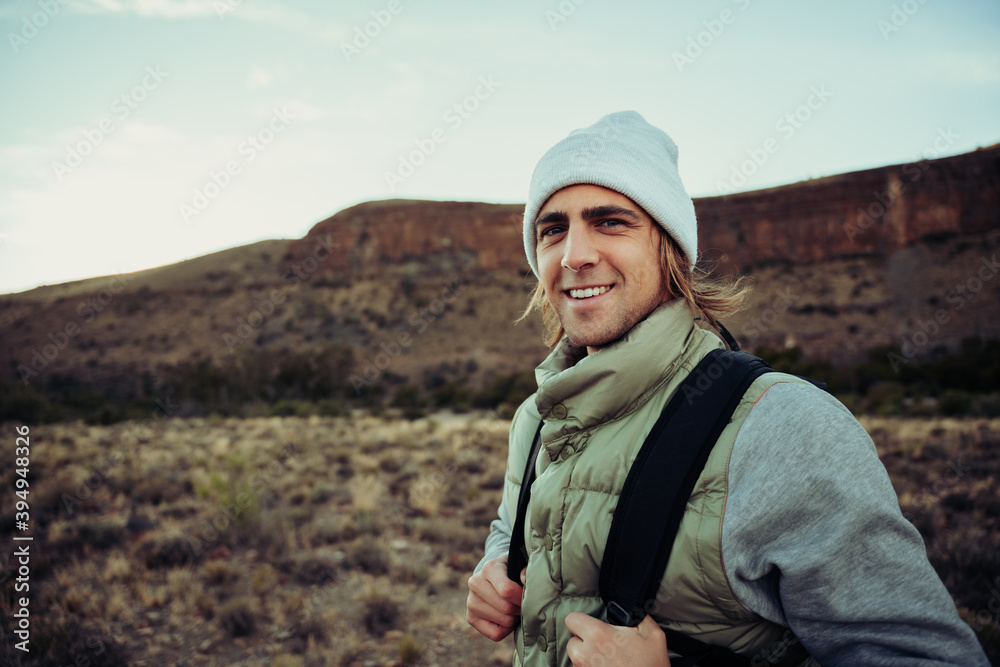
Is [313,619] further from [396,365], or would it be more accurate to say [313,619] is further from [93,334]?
[93,334]

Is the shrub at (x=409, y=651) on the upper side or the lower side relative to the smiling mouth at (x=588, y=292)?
lower

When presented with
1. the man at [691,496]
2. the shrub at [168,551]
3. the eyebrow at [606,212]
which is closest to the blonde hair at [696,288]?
the man at [691,496]

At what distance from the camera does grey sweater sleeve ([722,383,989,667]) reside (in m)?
0.97

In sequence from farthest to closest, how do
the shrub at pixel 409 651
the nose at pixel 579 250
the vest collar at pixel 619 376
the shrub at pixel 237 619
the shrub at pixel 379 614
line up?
1. the shrub at pixel 379 614
2. the shrub at pixel 237 619
3. the shrub at pixel 409 651
4. the nose at pixel 579 250
5. the vest collar at pixel 619 376

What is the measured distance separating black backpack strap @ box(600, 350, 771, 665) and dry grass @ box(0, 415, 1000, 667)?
367cm

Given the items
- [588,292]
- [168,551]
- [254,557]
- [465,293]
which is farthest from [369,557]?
[465,293]

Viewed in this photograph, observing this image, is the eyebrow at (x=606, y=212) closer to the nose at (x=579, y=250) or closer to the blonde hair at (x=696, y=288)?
the nose at (x=579, y=250)

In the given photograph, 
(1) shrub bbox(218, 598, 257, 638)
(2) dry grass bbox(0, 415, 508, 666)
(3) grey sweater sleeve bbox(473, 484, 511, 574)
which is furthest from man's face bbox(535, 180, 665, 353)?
(1) shrub bbox(218, 598, 257, 638)

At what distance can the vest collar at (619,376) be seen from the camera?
126 centimetres

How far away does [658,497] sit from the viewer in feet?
3.53

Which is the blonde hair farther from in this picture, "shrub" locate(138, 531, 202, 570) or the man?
"shrub" locate(138, 531, 202, 570)

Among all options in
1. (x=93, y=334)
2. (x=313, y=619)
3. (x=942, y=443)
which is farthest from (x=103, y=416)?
(x=93, y=334)

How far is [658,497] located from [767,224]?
170ft

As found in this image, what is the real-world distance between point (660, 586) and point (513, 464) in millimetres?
743
